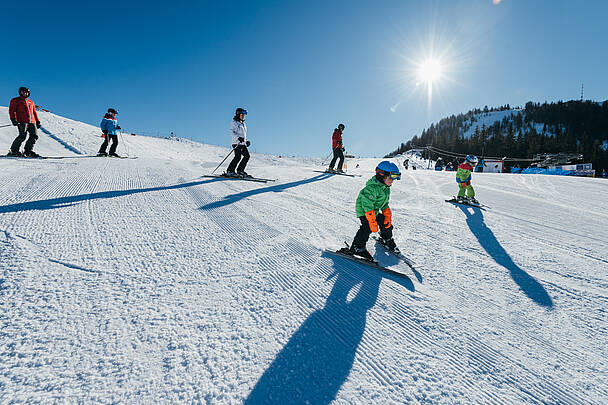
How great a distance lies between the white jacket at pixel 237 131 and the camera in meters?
7.40

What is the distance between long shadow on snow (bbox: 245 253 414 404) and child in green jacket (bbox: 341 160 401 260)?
76 centimetres

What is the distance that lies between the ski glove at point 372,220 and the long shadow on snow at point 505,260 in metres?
1.65

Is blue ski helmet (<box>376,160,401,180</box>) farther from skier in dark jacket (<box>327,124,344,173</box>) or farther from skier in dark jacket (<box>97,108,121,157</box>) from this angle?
skier in dark jacket (<box>97,108,121,157</box>)

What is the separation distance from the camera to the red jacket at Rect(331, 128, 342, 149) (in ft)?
36.0

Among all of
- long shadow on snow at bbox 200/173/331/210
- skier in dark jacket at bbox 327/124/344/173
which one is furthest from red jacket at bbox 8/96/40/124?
skier in dark jacket at bbox 327/124/344/173

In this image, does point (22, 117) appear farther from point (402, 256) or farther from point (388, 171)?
point (402, 256)

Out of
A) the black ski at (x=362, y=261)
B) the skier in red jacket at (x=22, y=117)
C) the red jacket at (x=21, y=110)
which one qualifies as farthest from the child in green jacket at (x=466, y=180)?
the red jacket at (x=21, y=110)

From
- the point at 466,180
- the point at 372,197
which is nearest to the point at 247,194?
the point at 372,197

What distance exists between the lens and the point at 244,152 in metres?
7.68

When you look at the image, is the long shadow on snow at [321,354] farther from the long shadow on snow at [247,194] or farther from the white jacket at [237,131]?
the white jacket at [237,131]

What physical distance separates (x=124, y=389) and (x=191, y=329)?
48 centimetres

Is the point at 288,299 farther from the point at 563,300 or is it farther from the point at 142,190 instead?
the point at 142,190

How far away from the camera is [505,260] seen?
3490 mm

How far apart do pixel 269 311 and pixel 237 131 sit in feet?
20.9
